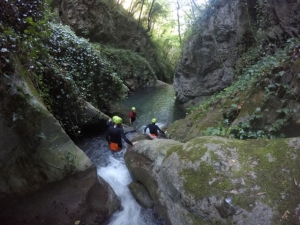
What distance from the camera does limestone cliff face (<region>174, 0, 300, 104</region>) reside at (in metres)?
7.61

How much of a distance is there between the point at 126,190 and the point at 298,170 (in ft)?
12.6

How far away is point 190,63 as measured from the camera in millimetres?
14805

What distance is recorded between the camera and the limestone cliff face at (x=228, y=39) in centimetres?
761

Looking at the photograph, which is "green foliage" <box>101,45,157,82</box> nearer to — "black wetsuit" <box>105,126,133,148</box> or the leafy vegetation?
the leafy vegetation

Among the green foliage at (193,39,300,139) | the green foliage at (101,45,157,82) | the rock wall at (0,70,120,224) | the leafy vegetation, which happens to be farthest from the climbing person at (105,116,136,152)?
the green foliage at (101,45,157,82)

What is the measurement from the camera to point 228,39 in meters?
12.0

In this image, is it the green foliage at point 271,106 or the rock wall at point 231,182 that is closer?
the rock wall at point 231,182

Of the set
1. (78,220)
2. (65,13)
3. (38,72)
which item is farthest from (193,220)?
(65,13)

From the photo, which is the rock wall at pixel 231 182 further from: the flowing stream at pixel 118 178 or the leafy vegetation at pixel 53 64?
the leafy vegetation at pixel 53 64

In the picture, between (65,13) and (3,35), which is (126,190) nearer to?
(3,35)

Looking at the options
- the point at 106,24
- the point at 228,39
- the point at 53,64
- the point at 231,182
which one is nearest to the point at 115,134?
the point at 53,64

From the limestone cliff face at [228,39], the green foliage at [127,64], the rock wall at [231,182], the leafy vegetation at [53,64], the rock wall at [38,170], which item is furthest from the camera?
the green foliage at [127,64]

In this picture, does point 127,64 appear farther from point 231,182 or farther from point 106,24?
point 231,182

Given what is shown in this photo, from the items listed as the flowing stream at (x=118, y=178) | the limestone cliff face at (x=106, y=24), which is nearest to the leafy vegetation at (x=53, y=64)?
the flowing stream at (x=118, y=178)
